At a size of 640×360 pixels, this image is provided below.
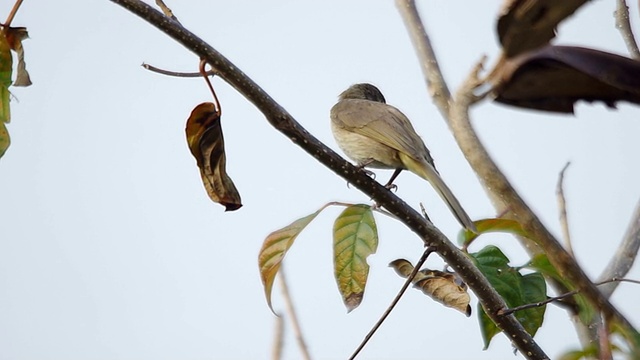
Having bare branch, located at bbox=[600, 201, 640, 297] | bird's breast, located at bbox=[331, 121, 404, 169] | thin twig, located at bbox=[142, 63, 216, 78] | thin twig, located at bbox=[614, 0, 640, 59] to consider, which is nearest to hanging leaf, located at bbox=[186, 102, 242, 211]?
thin twig, located at bbox=[142, 63, 216, 78]

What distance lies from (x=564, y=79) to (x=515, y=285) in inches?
67.2

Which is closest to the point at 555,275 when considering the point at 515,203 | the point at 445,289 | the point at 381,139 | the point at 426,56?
the point at 445,289

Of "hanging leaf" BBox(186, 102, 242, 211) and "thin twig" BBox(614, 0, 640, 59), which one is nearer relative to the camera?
"hanging leaf" BBox(186, 102, 242, 211)

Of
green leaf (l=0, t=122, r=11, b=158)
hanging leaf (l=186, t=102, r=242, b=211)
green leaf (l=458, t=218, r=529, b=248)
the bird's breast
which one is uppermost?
the bird's breast

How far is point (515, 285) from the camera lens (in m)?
2.07

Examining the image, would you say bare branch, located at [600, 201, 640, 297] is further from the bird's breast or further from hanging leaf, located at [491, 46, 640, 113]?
hanging leaf, located at [491, 46, 640, 113]

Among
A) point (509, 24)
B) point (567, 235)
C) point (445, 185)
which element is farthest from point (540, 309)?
point (509, 24)

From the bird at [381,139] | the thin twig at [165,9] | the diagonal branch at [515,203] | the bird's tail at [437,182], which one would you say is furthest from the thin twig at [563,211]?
the diagonal branch at [515,203]

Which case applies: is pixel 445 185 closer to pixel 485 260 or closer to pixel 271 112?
pixel 485 260

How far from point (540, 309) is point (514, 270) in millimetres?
120

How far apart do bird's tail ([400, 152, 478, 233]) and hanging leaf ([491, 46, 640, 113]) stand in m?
2.30

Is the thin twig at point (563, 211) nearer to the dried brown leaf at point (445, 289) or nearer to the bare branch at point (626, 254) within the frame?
the bare branch at point (626, 254)

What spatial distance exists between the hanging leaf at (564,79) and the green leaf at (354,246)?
5.19ft

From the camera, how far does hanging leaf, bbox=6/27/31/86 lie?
1826mm
